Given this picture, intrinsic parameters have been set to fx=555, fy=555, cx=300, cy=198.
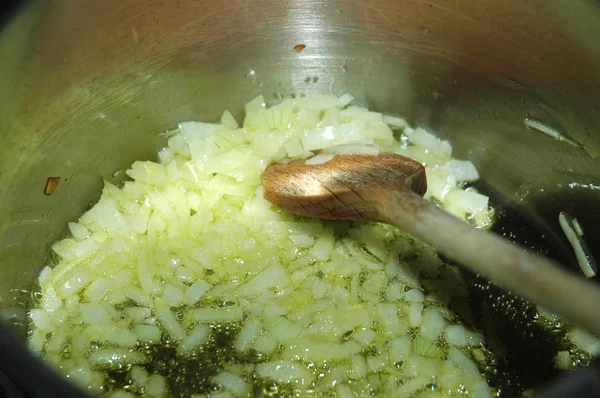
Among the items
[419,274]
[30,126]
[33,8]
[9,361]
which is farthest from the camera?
[419,274]

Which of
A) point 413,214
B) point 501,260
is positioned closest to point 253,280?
point 413,214

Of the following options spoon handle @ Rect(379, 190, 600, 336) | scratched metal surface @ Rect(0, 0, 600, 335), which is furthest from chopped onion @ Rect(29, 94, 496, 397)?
spoon handle @ Rect(379, 190, 600, 336)

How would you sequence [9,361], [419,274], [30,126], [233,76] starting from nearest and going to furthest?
1. [9,361]
2. [30,126]
3. [419,274]
4. [233,76]

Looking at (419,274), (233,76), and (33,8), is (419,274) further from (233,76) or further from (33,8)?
(33,8)

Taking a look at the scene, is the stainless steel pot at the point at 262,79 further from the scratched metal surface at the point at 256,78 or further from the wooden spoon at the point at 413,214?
the wooden spoon at the point at 413,214

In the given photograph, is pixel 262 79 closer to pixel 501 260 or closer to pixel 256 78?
pixel 256 78

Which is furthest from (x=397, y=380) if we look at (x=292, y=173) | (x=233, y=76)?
(x=233, y=76)

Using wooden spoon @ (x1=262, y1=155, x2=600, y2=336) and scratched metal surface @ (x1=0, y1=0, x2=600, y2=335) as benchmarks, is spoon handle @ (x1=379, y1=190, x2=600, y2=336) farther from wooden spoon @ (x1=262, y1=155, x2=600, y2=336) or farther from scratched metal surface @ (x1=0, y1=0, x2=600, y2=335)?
scratched metal surface @ (x1=0, y1=0, x2=600, y2=335)

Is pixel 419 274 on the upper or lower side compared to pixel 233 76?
lower
